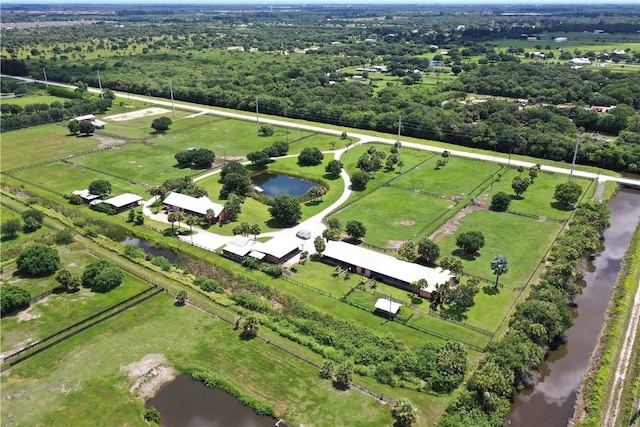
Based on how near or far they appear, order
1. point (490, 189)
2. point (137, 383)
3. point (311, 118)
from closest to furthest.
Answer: point (137, 383) < point (490, 189) < point (311, 118)

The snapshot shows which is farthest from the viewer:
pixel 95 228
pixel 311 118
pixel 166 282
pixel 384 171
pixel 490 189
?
pixel 311 118

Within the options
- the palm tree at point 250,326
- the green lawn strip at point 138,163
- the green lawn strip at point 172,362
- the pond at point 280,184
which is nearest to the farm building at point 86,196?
the green lawn strip at point 138,163

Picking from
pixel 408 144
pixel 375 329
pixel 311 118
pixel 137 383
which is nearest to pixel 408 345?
pixel 375 329

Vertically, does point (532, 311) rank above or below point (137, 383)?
above

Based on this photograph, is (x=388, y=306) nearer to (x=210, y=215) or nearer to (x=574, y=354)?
(x=574, y=354)

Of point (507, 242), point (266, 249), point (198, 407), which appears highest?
point (266, 249)

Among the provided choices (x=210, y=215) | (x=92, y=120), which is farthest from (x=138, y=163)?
(x=92, y=120)

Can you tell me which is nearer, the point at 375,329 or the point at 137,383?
the point at 137,383

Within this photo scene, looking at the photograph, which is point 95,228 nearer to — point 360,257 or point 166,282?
point 166,282
